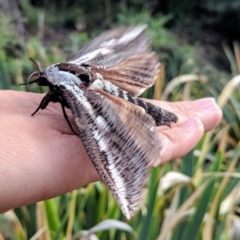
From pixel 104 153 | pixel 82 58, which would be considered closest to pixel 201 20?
pixel 82 58

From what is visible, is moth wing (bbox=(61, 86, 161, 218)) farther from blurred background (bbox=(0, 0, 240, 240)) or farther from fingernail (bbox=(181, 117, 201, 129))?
blurred background (bbox=(0, 0, 240, 240))

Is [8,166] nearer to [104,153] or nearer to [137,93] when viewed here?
[104,153]

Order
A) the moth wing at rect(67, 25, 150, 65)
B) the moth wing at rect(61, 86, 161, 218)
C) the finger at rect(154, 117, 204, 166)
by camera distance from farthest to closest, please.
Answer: the moth wing at rect(67, 25, 150, 65)
the finger at rect(154, 117, 204, 166)
the moth wing at rect(61, 86, 161, 218)

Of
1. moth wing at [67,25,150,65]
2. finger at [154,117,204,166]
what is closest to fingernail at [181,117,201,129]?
finger at [154,117,204,166]

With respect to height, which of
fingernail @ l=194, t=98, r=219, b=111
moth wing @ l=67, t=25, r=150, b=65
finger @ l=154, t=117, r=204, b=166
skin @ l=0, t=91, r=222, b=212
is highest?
moth wing @ l=67, t=25, r=150, b=65

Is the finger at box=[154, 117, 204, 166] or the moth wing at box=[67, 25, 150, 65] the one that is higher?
the moth wing at box=[67, 25, 150, 65]

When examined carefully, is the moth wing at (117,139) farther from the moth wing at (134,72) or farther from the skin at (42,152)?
the moth wing at (134,72)

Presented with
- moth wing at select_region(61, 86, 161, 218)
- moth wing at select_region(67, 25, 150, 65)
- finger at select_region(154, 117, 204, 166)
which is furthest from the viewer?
moth wing at select_region(67, 25, 150, 65)
